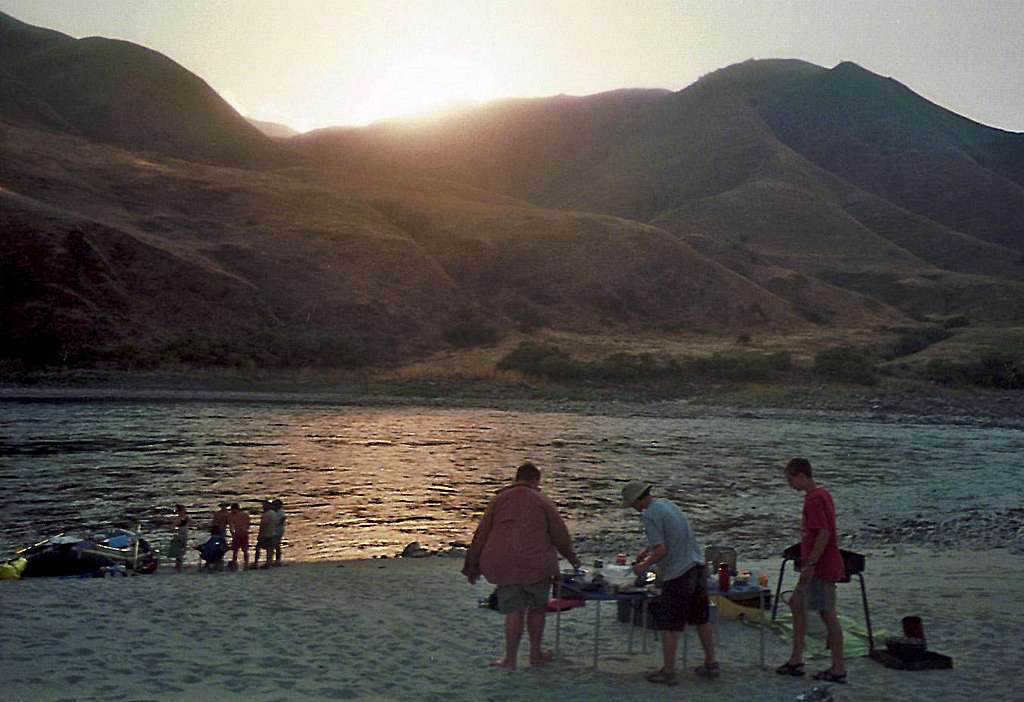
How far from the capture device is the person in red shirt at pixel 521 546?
8.66 metres

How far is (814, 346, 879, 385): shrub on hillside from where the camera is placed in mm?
59869

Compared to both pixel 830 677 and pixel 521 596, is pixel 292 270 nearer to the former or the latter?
pixel 521 596

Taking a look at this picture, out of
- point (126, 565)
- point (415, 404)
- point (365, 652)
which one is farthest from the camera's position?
point (415, 404)

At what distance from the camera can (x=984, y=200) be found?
160375 millimetres

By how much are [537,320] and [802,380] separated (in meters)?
27.0

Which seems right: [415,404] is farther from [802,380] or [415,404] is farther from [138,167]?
[138,167]

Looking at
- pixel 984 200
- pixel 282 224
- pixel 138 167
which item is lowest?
pixel 282 224

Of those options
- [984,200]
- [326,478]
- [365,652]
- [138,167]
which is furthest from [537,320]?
[984,200]

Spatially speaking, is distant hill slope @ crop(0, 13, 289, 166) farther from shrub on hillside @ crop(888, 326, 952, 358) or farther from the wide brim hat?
the wide brim hat

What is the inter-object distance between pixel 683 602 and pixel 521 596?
1.41m

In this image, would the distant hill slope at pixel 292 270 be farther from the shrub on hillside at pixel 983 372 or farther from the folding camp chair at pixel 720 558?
the folding camp chair at pixel 720 558

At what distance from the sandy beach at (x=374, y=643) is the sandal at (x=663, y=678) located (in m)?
0.10

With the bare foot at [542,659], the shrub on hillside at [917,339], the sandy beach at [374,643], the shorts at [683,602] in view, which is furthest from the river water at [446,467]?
the shrub on hillside at [917,339]

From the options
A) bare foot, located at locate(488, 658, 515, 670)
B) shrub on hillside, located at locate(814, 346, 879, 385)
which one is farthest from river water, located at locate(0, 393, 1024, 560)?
shrub on hillside, located at locate(814, 346, 879, 385)
